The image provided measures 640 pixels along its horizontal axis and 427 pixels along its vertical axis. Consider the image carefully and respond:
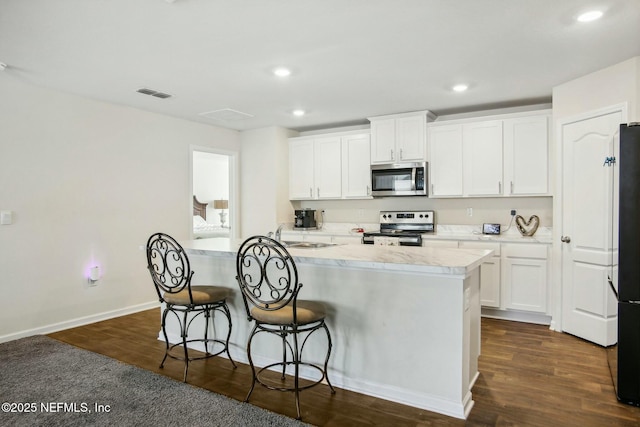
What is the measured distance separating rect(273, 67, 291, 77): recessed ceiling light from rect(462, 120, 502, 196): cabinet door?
7.67 feet

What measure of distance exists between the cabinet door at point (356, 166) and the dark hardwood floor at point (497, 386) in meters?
2.49

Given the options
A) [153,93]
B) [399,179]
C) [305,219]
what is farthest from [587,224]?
[153,93]

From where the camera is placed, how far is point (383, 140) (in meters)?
5.20

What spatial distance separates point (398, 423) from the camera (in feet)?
7.28

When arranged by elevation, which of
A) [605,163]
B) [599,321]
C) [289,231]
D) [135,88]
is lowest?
[599,321]

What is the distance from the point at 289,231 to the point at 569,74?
378cm

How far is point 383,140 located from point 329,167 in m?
0.93

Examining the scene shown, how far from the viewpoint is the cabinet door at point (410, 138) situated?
4.96 meters

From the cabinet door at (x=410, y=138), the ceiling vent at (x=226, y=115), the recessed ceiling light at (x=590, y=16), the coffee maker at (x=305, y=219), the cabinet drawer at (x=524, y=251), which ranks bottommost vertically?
the cabinet drawer at (x=524, y=251)

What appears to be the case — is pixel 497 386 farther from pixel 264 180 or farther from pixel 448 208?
pixel 264 180

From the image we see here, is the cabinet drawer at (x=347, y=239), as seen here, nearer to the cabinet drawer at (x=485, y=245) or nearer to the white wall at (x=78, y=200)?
the cabinet drawer at (x=485, y=245)

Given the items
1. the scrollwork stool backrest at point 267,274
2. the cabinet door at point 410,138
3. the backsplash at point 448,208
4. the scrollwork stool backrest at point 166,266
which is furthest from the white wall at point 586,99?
the scrollwork stool backrest at point 166,266

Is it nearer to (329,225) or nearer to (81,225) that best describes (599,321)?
(329,225)

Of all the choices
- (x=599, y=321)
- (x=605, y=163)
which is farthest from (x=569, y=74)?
(x=599, y=321)
